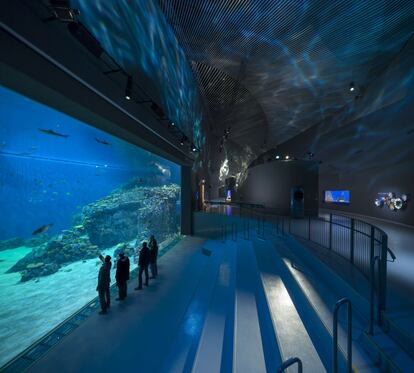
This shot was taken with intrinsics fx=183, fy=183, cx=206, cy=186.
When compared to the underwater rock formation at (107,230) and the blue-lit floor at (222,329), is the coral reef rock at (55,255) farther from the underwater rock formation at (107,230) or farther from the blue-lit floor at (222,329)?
the blue-lit floor at (222,329)

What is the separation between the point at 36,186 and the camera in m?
27.6

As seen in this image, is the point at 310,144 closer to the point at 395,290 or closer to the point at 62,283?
the point at 395,290

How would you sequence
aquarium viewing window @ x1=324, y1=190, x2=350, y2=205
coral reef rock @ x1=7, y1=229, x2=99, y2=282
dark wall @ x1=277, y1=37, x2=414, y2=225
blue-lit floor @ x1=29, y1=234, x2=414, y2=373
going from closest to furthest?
blue-lit floor @ x1=29, y1=234, x2=414, y2=373 → dark wall @ x1=277, y1=37, x2=414, y2=225 → coral reef rock @ x1=7, y1=229, x2=99, y2=282 → aquarium viewing window @ x1=324, y1=190, x2=350, y2=205

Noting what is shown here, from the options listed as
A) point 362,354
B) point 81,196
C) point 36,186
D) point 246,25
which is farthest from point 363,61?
point 81,196

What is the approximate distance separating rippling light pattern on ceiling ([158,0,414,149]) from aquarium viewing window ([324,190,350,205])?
7.99 m

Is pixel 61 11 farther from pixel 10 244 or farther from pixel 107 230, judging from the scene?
pixel 10 244

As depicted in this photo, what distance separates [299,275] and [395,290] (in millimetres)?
1574

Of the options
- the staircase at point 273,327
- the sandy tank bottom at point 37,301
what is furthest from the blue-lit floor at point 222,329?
the sandy tank bottom at point 37,301

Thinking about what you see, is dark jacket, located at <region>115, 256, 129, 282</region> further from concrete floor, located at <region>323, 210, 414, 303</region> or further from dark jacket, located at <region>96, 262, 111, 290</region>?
concrete floor, located at <region>323, 210, 414, 303</region>

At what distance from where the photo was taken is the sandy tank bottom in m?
4.99

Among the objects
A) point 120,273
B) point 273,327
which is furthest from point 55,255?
point 273,327

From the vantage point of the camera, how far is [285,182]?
1164 centimetres

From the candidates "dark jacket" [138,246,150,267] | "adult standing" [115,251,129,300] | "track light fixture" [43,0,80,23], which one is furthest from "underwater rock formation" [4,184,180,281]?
"track light fixture" [43,0,80,23]

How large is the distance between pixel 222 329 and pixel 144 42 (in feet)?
24.4
